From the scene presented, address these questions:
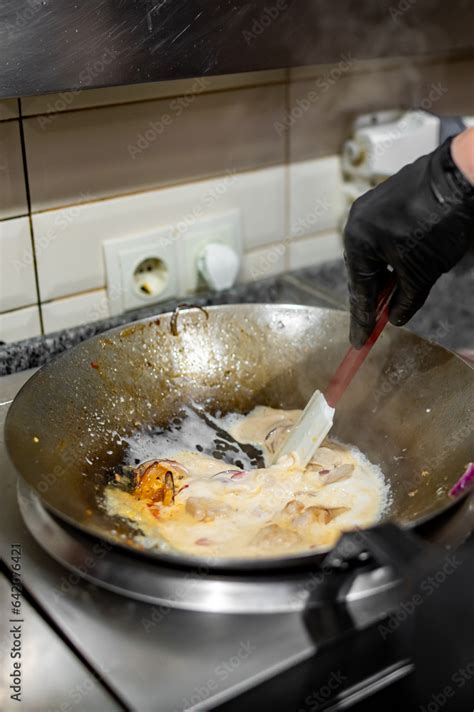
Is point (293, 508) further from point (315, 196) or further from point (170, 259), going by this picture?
point (315, 196)

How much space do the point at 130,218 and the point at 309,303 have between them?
1.09 ft

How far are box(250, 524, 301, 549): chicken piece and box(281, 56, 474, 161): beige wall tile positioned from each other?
0.76 metres

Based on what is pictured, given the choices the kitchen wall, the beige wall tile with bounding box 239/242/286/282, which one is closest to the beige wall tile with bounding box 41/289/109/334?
the kitchen wall

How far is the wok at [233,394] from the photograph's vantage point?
0.89 meters

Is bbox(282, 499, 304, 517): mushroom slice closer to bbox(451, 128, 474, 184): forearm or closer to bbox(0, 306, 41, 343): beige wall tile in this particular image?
bbox(451, 128, 474, 184): forearm

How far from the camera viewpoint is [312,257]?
150 centimetres

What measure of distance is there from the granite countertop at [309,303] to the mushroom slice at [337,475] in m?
0.34

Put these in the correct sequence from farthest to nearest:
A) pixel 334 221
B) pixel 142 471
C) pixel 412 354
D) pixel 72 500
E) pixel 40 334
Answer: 1. pixel 334 221
2. pixel 40 334
3. pixel 412 354
4. pixel 142 471
5. pixel 72 500

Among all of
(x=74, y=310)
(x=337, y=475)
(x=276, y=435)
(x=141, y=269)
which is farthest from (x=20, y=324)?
(x=337, y=475)

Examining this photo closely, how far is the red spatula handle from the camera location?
0.97 meters

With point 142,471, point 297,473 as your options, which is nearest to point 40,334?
point 142,471

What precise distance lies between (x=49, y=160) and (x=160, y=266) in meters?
0.25

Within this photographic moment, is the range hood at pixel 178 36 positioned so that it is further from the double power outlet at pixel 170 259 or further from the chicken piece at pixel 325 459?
the chicken piece at pixel 325 459

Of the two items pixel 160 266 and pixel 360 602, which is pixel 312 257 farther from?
pixel 360 602
